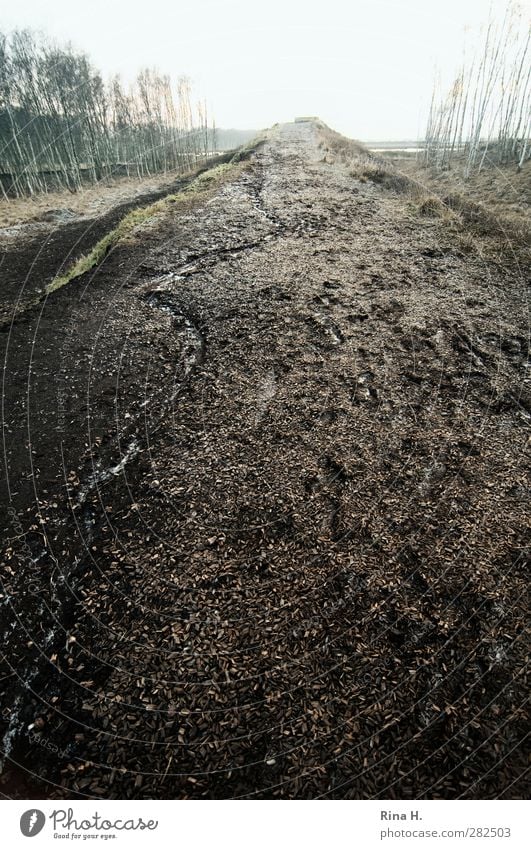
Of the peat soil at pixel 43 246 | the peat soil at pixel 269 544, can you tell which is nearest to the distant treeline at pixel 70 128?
the peat soil at pixel 43 246

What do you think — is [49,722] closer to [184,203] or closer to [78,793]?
[78,793]

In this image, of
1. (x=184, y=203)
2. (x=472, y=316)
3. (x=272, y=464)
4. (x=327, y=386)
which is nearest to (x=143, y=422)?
(x=272, y=464)

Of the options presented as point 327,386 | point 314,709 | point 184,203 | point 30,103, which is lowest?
point 314,709

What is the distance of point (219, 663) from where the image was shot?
475 cm

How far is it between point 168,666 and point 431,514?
13.6ft

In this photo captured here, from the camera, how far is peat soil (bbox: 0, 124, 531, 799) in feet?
13.5
